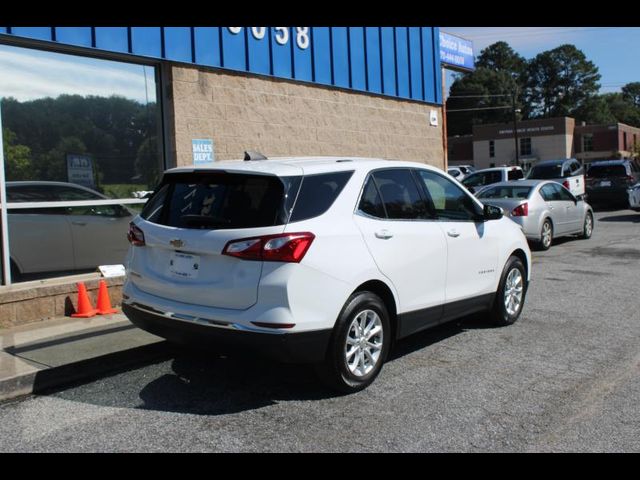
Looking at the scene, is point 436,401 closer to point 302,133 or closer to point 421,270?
point 421,270

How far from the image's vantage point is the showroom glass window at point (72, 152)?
7191mm

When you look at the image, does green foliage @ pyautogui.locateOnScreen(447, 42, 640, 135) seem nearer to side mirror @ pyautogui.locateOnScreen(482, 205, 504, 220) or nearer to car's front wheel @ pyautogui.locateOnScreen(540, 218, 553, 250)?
car's front wheel @ pyautogui.locateOnScreen(540, 218, 553, 250)

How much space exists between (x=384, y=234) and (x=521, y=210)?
849 cm

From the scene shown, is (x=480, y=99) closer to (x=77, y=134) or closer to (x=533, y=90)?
(x=533, y=90)

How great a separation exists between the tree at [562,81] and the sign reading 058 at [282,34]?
405ft

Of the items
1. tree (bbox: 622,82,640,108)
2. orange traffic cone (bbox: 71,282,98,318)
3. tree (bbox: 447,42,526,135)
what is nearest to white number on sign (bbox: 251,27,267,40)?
orange traffic cone (bbox: 71,282,98,318)

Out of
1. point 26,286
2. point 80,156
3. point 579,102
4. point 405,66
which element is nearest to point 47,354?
point 26,286

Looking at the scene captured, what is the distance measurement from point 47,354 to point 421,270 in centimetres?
335

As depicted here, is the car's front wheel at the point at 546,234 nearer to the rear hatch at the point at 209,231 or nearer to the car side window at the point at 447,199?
the car side window at the point at 447,199

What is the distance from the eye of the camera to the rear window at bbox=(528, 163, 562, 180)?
21.6m

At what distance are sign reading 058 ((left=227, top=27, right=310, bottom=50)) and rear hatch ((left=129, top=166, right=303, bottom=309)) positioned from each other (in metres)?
5.23

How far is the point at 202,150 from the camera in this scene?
29.8 ft

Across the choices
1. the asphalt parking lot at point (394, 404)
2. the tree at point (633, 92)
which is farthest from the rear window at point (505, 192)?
the tree at point (633, 92)

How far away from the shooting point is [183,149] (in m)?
8.80
